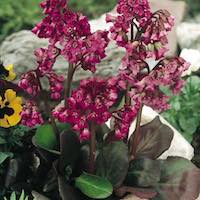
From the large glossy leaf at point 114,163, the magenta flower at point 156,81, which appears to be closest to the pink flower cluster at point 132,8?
the magenta flower at point 156,81

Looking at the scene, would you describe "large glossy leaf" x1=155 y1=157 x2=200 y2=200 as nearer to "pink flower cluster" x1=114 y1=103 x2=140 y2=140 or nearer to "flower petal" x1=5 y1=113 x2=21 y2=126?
"pink flower cluster" x1=114 y1=103 x2=140 y2=140

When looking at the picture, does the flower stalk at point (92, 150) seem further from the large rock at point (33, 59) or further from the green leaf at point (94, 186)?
the large rock at point (33, 59)

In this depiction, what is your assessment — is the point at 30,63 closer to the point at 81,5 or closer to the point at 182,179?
the point at 182,179

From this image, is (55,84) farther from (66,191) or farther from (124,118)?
(66,191)

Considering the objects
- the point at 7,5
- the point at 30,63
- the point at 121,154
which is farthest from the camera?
the point at 7,5

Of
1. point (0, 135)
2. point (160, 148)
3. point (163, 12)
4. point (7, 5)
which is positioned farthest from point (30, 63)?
point (7, 5)

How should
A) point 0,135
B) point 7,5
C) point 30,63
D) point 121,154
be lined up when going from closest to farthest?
point 121,154
point 0,135
point 30,63
point 7,5

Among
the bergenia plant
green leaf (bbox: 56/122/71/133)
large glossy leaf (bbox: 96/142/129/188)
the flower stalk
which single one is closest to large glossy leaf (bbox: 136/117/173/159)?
the bergenia plant

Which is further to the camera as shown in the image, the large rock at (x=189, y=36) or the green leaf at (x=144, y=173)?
the large rock at (x=189, y=36)
